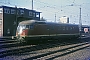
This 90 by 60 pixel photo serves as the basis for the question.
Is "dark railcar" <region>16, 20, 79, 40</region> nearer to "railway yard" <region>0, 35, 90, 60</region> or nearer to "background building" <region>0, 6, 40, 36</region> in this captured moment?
"railway yard" <region>0, 35, 90, 60</region>

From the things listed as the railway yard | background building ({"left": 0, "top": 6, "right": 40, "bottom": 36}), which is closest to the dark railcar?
the railway yard

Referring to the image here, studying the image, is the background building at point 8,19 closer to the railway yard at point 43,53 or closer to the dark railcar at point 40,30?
the dark railcar at point 40,30

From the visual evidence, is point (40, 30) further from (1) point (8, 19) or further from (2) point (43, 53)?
(1) point (8, 19)

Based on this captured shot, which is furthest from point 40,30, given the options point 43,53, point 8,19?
point 8,19

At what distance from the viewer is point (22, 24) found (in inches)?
889

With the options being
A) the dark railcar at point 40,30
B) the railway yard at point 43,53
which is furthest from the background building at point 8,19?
the railway yard at point 43,53

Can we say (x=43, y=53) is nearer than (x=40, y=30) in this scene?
Yes

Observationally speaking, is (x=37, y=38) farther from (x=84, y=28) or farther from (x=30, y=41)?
(x=84, y=28)

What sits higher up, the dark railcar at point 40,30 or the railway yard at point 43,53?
the dark railcar at point 40,30

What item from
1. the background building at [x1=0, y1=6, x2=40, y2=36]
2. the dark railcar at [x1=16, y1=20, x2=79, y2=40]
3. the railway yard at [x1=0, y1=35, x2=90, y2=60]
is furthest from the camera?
→ the background building at [x1=0, y1=6, x2=40, y2=36]

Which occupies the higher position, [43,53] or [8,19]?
[8,19]

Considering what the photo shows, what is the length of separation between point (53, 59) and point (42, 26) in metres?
12.4

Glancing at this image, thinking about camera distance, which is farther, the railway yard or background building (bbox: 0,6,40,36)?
background building (bbox: 0,6,40,36)

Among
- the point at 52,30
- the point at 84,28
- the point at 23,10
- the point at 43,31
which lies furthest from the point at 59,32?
the point at 84,28
